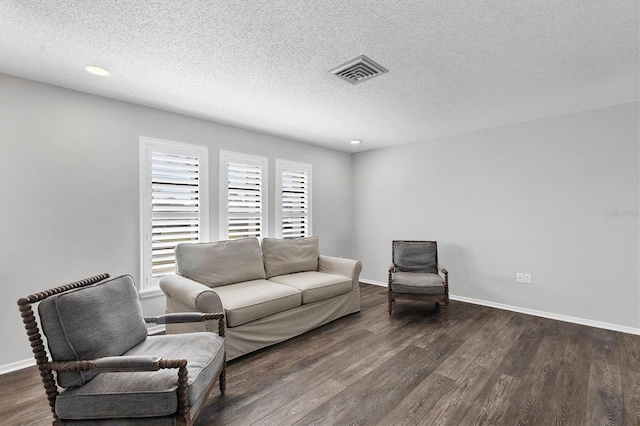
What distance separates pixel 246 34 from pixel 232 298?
219 centimetres

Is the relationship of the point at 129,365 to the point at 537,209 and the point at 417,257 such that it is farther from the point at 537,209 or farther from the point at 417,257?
the point at 537,209

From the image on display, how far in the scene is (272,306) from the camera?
9.17 ft

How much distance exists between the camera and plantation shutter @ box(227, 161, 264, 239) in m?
3.85

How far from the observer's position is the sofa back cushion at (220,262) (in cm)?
303

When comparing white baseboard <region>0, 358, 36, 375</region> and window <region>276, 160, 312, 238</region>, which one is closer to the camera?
white baseboard <region>0, 358, 36, 375</region>

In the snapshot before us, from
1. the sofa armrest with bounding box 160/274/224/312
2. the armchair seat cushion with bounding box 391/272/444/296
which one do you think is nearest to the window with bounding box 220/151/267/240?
the sofa armrest with bounding box 160/274/224/312

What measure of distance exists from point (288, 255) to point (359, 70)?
7.89ft

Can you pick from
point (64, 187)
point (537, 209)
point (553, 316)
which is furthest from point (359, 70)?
point (553, 316)

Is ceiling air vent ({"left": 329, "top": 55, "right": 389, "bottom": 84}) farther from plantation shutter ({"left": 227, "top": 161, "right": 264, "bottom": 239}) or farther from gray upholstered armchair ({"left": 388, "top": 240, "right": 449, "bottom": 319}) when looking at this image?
gray upholstered armchair ({"left": 388, "top": 240, "right": 449, "bottom": 319})

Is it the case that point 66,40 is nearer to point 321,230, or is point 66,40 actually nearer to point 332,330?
point 332,330

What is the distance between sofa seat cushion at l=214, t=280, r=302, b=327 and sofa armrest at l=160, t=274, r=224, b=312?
0.17 meters

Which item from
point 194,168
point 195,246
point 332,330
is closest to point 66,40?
point 194,168

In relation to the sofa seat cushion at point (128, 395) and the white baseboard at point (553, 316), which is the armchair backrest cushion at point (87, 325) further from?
the white baseboard at point (553, 316)

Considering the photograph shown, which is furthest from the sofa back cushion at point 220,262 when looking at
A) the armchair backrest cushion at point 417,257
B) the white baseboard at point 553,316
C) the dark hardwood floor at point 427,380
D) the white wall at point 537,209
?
the white baseboard at point 553,316
